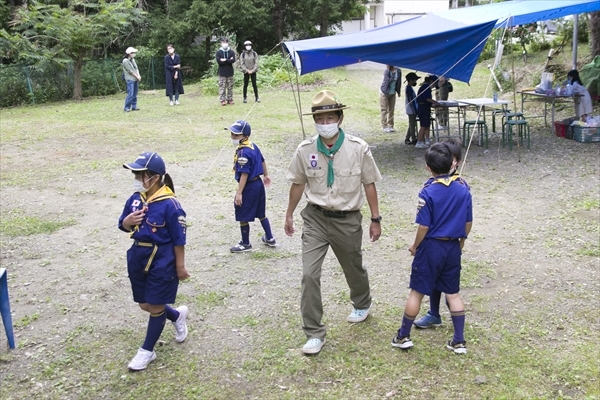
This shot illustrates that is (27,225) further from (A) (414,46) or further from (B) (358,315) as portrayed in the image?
(A) (414,46)

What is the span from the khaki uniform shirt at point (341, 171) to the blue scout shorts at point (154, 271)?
0.98 m

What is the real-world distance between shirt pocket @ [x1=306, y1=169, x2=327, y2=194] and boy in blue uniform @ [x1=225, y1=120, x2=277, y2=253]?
172 centimetres

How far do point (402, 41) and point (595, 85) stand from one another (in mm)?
6074

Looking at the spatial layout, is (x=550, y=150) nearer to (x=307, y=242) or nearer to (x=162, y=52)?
(x=307, y=242)

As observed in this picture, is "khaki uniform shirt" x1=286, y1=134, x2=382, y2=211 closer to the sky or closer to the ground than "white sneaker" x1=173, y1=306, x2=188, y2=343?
closer to the sky

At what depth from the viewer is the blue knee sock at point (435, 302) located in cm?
402

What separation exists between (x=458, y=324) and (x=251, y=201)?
253 centimetres

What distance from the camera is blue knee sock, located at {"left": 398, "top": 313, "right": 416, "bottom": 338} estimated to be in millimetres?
3779

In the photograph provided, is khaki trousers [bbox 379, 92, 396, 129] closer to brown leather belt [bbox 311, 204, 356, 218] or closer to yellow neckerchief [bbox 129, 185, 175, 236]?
brown leather belt [bbox 311, 204, 356, 218]

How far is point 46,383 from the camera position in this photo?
3.72 metres

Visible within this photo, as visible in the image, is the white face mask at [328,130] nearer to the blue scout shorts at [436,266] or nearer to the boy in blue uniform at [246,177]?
the blue scout shorts at [436,266]

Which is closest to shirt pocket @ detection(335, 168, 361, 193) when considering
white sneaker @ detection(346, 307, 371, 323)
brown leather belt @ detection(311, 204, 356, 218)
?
brown leather belt @ detection(311, 204, 356, 218)

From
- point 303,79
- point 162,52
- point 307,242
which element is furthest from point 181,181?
point 162,52

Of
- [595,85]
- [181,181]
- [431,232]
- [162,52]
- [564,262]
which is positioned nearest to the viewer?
[431,232]
